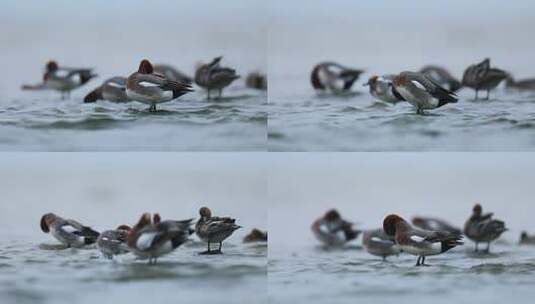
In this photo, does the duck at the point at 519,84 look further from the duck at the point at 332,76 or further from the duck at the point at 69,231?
the duck at the point at 69,231

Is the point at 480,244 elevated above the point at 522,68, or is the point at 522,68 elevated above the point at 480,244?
the point at 522,68

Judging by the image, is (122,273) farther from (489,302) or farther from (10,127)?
(489,302)

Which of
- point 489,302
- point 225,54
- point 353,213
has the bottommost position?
point 489,302

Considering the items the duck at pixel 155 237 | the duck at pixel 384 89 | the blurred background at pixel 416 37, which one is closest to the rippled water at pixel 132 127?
the blurred background at pixel 416 37

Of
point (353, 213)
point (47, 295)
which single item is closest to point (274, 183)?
point (353, 213)

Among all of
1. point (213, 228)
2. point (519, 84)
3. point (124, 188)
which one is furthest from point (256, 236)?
point (519, 84)

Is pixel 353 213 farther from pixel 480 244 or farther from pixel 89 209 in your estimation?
pixel 89 209

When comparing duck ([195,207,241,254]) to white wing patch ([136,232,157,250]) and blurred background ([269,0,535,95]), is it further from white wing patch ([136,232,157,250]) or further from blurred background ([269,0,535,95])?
blurred background ([269,0,535,95])
